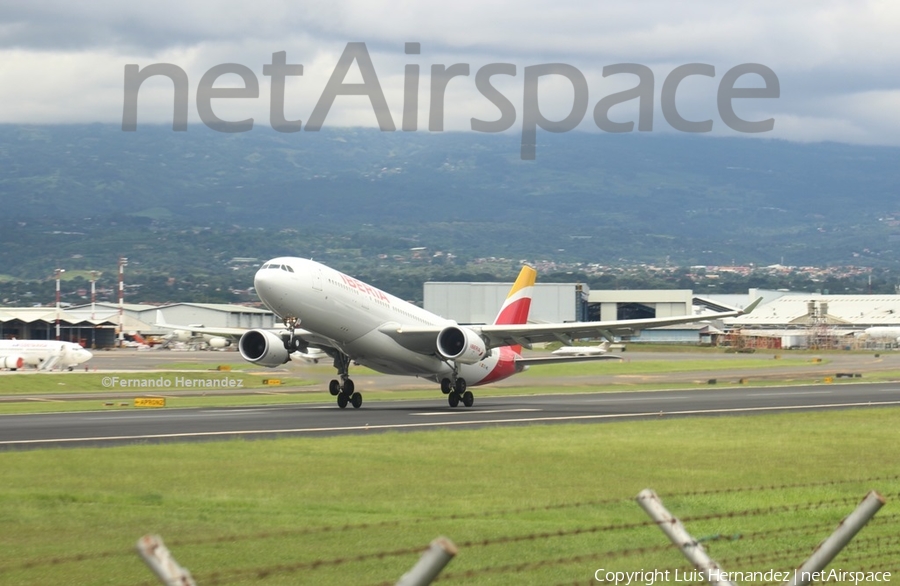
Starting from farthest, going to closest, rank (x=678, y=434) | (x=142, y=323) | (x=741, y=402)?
(x=142, y=323) → (x=741, y=402) → (x=678, y=434)

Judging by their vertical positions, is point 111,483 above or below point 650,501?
below

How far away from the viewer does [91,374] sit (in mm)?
84625

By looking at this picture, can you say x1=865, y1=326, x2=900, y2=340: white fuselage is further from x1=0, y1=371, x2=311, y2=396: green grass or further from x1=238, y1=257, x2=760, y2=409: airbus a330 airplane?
x1=238, y1=257, x2=760, y2=409: airbus a330 airplane

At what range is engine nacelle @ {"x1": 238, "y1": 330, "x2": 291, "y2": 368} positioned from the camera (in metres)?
46.8

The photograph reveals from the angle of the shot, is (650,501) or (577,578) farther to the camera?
(577,578)

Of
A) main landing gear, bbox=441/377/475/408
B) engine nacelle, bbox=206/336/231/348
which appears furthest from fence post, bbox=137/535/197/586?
engine nacelle, bbox=206/336/231/348

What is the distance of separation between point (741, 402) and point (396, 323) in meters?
14.9

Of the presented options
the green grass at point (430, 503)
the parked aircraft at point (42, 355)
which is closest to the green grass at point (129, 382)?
the parked aircraft at point (42, 355)

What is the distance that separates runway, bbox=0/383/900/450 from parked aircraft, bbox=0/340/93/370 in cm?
5474

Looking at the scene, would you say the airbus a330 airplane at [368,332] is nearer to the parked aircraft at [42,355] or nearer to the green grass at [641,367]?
the green grass at [641,367]

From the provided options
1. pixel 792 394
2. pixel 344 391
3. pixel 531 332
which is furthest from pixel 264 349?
pixel 792 394

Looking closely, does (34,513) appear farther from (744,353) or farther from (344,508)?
(744,353)

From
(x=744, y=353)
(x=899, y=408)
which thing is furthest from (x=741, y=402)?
(x=744, y=353)

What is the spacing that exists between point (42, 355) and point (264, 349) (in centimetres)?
6348
